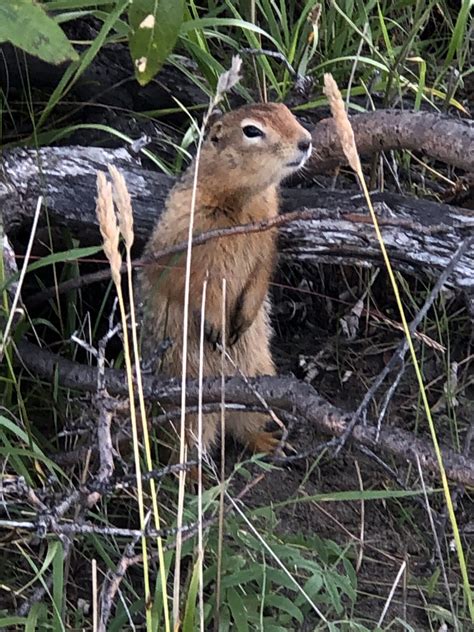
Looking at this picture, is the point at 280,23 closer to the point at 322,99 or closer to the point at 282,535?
the point at 322,99

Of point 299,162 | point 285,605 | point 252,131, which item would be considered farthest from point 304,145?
point 285,605

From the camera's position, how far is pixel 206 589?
2.15m

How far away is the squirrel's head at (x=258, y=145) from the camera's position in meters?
2.79

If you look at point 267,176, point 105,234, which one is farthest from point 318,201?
point 105,234

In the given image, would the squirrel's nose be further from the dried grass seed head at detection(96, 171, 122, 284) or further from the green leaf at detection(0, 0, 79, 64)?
the dried grass seed head at detection(96, 171, 122, 284)

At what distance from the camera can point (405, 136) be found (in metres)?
2.87

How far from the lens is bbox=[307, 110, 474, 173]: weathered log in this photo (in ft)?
8.98

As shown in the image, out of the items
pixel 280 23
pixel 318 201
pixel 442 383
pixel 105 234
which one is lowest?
pixel 442 383

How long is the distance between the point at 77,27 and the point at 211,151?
2.28 feet

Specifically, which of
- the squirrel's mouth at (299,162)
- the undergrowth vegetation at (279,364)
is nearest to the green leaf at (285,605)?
the undergrowth vegetation at (279,364)

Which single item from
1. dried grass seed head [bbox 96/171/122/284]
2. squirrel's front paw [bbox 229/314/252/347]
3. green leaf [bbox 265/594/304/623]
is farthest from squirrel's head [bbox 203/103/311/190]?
dried grass seed head [bbox 96/171/122/284]

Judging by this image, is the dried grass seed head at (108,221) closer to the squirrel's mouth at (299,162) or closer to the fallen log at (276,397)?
the fallen log at (276,397)

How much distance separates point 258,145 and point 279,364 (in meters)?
0.82

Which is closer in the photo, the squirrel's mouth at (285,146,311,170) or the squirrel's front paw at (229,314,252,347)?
the squirrel's mouth at (285,146,311,170)
